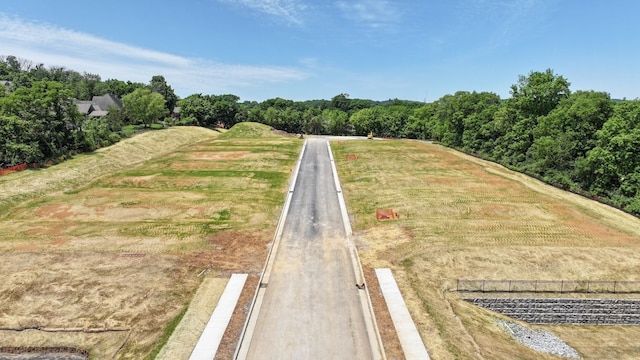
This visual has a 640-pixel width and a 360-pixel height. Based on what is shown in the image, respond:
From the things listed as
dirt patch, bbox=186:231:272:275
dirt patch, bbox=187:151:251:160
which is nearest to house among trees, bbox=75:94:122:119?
dirt patch, bbox=187:151:251:160

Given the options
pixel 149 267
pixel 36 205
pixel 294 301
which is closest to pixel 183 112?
pixel 36 205

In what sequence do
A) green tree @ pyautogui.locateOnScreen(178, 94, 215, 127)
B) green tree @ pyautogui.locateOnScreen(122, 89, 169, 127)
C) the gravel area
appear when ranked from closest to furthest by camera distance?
the gravel area, green tree @ pyautogui.locateOnScreen(122, 89, 169, 127), green tree @ pyautogui.locateOnScreen(178, 94, 215, 127)

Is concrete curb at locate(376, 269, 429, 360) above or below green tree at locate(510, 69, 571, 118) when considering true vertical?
below

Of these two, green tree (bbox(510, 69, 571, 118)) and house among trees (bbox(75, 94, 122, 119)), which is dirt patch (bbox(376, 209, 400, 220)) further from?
house among trees (bbox(75, 94, 122, 119))

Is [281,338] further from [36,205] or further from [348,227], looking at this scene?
[36,205]

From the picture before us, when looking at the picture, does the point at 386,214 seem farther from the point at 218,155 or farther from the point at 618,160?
the point at 218,155

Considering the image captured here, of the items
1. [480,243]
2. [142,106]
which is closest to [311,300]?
[480,243]
